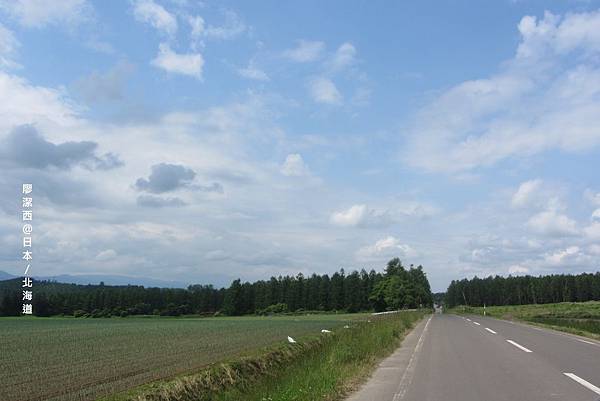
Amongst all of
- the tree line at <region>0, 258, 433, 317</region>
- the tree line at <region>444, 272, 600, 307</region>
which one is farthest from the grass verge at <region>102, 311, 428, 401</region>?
the tree line at <region>444, 272, 600, 307</region>

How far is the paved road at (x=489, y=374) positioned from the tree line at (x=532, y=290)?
158 metres

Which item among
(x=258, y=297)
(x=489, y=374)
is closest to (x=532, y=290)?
(x=258, y=297)

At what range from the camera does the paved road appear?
9258mm

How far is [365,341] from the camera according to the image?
18.0 m

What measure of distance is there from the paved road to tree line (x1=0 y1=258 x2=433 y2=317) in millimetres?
98681

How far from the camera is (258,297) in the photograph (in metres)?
146

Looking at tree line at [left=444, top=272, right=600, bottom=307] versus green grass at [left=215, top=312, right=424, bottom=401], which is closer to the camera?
green grass at [left=215, top=312, right=424, bottom=401]

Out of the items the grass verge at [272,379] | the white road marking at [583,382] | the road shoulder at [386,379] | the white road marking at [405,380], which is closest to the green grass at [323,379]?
the grass verge at [272,379]

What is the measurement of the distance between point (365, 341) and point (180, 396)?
9.56m

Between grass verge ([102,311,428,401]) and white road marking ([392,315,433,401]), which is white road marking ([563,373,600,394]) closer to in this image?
white road marking ([392,315,433,401])

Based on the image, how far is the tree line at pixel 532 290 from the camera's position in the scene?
15650 cm

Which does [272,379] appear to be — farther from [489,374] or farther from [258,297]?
[258,297]

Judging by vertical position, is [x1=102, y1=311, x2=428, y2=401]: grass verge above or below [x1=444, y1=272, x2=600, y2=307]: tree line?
above

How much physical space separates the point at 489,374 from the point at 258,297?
138 meters
